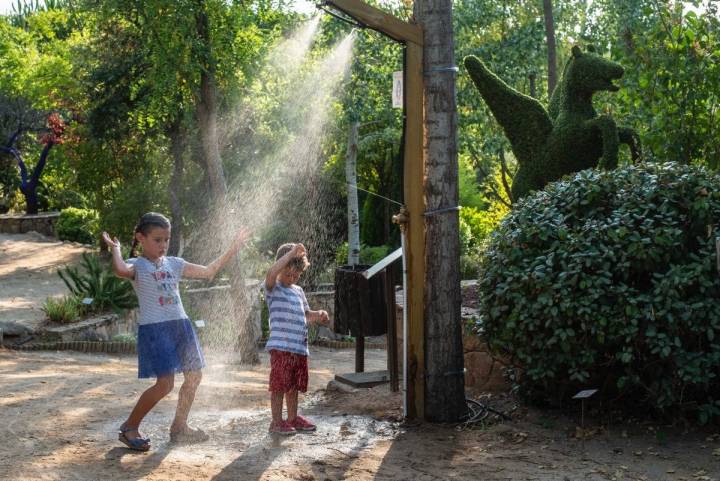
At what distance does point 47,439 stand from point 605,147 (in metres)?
5.71

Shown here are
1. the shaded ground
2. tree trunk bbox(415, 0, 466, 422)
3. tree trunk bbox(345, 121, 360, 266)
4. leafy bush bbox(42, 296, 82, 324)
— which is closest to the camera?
the shaded ground

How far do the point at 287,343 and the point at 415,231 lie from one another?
106cm

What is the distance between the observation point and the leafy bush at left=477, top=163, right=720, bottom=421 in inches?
212

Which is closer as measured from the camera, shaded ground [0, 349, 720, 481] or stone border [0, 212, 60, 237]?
shaded ground [0, 349, 720, 481]

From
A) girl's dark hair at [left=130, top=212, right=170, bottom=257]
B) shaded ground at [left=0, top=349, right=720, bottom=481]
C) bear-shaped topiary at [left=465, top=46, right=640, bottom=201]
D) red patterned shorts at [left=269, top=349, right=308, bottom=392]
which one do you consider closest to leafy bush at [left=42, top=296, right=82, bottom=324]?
shaded ground at [left=0, top=349, right=720, bottom=481]

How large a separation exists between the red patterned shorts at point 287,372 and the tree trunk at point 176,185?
11.9 meters

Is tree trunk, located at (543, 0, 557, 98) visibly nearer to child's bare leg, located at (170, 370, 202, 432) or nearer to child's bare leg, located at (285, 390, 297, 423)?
child's bare leg, located at (285, 390, 297, 423)

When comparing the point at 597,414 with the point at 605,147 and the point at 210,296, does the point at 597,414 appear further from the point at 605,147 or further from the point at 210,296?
the point at 210,296

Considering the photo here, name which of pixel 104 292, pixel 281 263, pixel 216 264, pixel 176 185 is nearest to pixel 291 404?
pixel 281 263

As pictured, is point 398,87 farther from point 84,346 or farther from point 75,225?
point 75,225

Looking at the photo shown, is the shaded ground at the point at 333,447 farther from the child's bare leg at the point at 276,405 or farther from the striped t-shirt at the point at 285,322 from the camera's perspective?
the striped t-shirt at the point at 285,322

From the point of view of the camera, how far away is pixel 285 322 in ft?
19.1

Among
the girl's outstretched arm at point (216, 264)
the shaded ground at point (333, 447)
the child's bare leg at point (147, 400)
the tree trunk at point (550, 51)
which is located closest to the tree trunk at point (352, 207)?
the tree trunk at point (550, 51)

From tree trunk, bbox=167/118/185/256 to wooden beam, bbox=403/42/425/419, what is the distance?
38.3 ft
